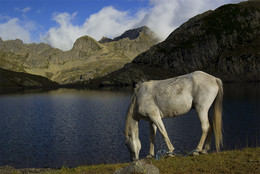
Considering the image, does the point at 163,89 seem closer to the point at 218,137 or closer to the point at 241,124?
the point at 218,137

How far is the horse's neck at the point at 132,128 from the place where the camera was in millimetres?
12180

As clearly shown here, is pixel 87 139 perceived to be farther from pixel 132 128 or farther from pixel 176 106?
pixel 176 106

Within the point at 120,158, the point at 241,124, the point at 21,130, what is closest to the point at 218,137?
the point at 120,158

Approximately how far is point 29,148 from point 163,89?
28077mm

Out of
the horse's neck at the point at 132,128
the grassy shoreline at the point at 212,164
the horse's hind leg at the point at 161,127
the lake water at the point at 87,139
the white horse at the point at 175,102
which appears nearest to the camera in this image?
the grassy shoreline at the point at 212,164

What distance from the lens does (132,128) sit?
1223 cm

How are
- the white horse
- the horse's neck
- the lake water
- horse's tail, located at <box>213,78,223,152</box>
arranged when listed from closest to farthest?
the white horse → the horse's neck → horse's tail, located at <box>213,78,223,152</box> → the lake water

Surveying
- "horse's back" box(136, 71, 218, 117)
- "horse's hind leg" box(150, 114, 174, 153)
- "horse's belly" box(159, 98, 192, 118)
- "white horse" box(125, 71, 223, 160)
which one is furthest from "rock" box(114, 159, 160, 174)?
"horse's belly" box(159, 98, 192, 118)

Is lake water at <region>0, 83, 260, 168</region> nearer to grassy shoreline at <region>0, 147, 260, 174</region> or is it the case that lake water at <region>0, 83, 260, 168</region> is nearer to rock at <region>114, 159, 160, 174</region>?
grassy shoreline at <region>0, 147, 260, 174</region>

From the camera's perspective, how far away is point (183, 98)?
1207cm

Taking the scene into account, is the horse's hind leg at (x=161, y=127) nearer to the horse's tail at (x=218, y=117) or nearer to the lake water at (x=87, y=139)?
the horse's tail at (x=218, y=117)

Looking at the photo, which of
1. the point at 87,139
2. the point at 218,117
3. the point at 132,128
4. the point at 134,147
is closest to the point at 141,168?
the point at 134,147

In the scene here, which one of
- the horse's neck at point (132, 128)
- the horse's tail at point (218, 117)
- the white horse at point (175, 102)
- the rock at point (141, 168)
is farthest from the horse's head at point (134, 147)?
the horse's tail at point (218, 117)

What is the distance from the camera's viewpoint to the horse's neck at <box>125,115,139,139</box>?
12.2 metres
